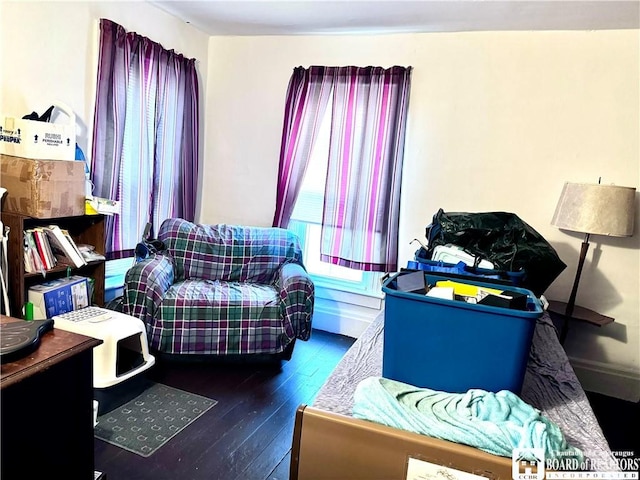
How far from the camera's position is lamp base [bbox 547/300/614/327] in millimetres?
2646

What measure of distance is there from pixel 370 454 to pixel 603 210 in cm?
212

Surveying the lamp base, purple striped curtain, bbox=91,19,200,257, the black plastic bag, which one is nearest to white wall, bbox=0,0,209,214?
purple striped curtain, bbox=91,19,200,257

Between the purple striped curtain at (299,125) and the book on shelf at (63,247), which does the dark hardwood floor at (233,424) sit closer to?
the book on shelf at (63,247)

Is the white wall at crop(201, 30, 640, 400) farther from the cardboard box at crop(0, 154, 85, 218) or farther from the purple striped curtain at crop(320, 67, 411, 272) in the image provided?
the cardboard box at crop(0, 154, 85, 218)

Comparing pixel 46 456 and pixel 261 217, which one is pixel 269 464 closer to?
pixel 46 456

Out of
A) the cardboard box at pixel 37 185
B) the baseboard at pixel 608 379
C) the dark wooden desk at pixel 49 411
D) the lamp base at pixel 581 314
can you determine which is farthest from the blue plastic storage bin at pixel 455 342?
the baseboard at pixel 608 379

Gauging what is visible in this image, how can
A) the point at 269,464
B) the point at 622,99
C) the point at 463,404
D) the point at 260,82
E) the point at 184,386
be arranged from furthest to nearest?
the point at 260,82, the point at 622,99, the point at 184,386, the point at 269,464, the point at 463,404

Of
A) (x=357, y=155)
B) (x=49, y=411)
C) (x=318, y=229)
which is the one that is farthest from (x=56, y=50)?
(x=49, y=411)

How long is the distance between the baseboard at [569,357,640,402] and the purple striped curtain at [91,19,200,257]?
9.52 feet

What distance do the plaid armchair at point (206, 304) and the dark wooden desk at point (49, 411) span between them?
50.4 inches

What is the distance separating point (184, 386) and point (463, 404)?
→ 190cm

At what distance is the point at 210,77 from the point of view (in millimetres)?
3771

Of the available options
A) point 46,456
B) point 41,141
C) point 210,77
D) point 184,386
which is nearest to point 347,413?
point 46,456

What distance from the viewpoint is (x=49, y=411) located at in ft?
4.07
